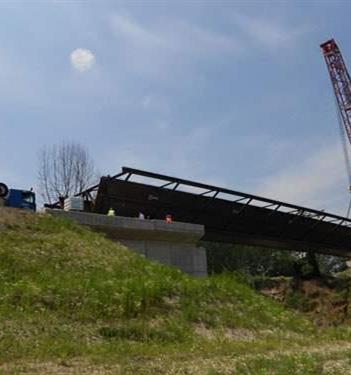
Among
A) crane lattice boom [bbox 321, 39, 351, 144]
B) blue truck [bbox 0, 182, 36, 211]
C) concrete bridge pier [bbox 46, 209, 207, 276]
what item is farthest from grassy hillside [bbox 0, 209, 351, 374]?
crane lattice boom [bbox 321, 39, 351, 144]

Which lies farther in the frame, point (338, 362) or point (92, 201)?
point (92, 201)

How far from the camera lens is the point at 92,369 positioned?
717 centimetres

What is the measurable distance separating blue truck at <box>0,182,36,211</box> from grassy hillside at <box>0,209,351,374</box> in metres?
2.44

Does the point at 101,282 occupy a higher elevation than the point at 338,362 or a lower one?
higher

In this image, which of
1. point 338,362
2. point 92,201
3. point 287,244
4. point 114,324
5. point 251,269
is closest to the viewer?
point 338,362

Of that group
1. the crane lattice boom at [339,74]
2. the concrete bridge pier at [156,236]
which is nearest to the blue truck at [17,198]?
the concrete bridge pier at [156,236]

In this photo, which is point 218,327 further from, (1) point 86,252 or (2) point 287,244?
(2) point 287,244

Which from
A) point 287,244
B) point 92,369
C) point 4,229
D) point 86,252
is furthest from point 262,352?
point 287,244

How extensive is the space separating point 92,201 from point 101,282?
11.3m

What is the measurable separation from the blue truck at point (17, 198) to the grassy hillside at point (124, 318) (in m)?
2.44

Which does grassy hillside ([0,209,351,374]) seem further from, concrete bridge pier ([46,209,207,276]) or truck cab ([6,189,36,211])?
truck cab ([6,189,36,211])

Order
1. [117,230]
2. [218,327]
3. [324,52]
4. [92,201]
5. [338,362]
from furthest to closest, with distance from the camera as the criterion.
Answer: [324,52], [92,201], [117,230], [218,327], [338,362]

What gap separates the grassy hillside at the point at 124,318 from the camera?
7941 millimetres

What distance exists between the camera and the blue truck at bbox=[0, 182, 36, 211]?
66.4 feet
